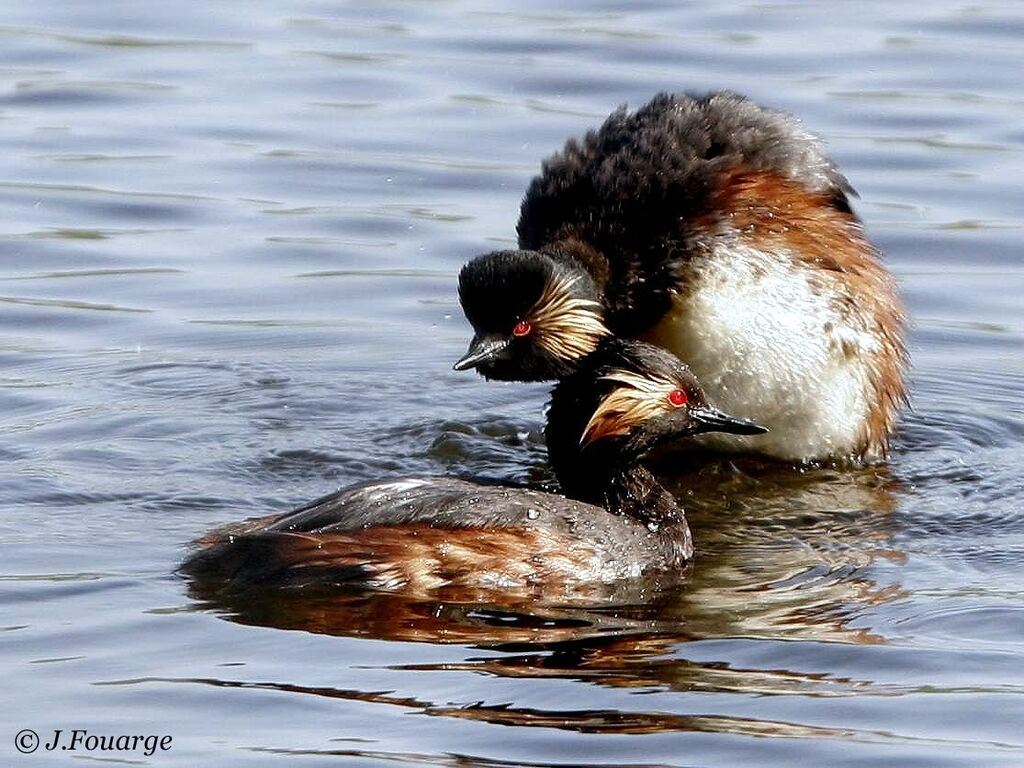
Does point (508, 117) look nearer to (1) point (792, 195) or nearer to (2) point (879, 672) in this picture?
(1) point (792, 195)

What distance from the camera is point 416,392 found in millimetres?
10539

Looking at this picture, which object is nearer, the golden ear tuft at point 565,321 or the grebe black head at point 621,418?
the grebe black head at point 621,418

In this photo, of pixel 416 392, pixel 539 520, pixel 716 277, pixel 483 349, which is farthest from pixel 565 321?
pixel 416 392

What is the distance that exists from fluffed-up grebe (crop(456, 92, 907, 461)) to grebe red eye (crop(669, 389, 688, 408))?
2.54ft

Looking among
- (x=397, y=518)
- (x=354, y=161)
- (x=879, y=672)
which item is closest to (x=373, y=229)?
(x=354, y=161)

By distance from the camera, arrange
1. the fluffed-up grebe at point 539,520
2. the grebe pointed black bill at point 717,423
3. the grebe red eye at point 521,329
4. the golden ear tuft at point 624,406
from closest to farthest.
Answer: the fluffed-up grebe at point 539,520, the golden ear tuft at point 624,406, the grebe pointed black bill at point 717,423, the grebe red eye at point 521,329

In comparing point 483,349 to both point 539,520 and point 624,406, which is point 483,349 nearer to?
point 624,406

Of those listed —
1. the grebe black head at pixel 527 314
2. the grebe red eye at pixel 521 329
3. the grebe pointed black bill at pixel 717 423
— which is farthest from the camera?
the grebe red eye at pixel 521 329

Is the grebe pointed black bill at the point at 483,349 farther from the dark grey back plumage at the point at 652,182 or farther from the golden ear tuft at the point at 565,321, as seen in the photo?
the dark grey back plumage at the point at 652,182

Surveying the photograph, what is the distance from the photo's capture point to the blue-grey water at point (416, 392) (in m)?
6.80

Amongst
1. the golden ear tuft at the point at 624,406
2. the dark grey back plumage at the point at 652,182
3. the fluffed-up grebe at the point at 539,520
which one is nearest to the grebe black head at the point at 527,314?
the dark grey back plumage at the point at 652,182

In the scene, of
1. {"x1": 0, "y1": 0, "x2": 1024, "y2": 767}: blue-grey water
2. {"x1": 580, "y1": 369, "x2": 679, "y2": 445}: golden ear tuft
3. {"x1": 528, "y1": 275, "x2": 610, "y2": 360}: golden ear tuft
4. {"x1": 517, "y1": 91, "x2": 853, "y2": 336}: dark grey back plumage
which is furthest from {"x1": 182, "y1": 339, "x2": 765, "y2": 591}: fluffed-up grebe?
{"x1": 517, "y1": 91, "x2": 853, "y2": 336}: dark grey back plumage

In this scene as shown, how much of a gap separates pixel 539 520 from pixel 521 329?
1.37 m

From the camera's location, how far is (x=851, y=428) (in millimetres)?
9789
